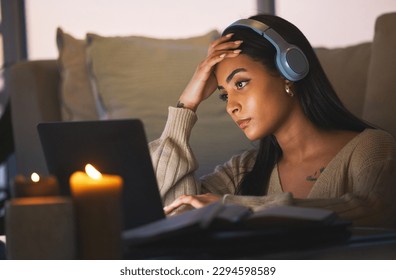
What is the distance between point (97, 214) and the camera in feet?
2.77

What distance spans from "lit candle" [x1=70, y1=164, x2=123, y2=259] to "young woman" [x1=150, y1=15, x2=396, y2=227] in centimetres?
40

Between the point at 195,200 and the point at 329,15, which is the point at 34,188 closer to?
the point at 195,200

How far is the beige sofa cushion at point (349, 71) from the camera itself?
157 cm

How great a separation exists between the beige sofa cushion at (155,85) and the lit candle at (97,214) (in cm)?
69

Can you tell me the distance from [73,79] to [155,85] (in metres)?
0.23

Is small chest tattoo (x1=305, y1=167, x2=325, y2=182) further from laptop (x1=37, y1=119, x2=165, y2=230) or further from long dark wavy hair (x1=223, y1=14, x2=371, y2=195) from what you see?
laptop (x1=37, y1=119, x2=165, y2=230)

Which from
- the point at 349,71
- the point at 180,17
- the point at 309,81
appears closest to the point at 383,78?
the point at 349,71

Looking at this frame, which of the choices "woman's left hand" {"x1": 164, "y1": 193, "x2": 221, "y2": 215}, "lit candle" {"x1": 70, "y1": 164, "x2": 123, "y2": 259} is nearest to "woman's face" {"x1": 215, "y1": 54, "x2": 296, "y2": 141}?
"woman's left hand" {"x1": 164, "y1": 193, "x2": 221, "y2": 215}

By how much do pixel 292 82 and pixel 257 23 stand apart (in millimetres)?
139

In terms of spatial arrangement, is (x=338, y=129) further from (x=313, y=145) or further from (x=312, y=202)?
(x=312, y=202)

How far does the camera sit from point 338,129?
1421 millimetres

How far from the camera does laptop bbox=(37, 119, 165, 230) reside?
1.01m

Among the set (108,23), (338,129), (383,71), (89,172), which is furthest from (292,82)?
(89,172)

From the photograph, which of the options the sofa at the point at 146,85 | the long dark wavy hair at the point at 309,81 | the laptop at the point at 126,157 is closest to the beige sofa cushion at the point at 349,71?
the sofa at the point at 146,85
